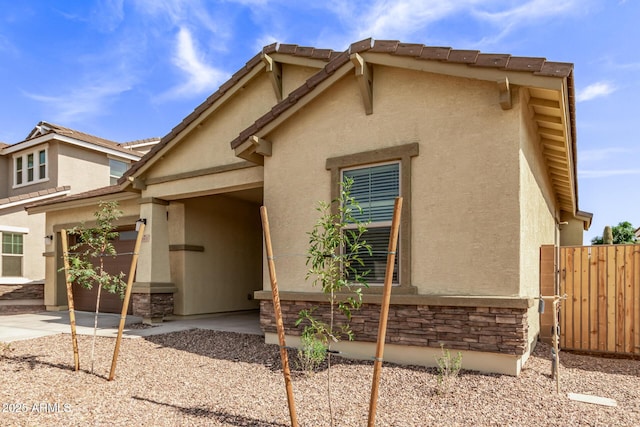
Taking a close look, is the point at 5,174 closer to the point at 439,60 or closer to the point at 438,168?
the point at 438,168

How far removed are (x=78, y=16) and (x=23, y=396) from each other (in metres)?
8.17

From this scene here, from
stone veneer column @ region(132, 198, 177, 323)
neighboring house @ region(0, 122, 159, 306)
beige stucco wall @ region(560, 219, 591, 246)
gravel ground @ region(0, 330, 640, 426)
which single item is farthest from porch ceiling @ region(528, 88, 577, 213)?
neighboring house @ region(0, 122, 159, 306)

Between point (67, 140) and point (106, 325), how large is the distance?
11.2 meters

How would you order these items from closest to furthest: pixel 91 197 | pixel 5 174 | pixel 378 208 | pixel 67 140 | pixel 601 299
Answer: pixel 378 208 → pixel 601 299 → pixel 91 197 → pixel 67 140 → pixel 5 174

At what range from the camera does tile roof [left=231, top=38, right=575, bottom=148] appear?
5.68 m

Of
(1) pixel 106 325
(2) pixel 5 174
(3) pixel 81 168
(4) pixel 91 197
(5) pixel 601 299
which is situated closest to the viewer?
(5) pixel 601 299

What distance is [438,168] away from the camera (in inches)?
263

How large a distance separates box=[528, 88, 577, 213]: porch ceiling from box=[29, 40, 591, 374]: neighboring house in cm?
3

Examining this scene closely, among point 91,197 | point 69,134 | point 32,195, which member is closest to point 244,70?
point 91,197

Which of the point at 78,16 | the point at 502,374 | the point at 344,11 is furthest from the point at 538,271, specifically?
the point at 78,16

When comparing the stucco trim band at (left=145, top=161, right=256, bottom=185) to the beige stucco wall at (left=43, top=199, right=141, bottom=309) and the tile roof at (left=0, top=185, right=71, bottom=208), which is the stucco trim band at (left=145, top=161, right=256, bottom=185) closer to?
the beige stucco wall at (left=43, top=199, right=141, bottom=309)

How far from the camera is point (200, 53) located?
10.2 metres

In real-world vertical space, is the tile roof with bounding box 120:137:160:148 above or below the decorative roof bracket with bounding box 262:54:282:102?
above

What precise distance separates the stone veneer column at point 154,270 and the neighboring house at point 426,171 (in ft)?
8.32
